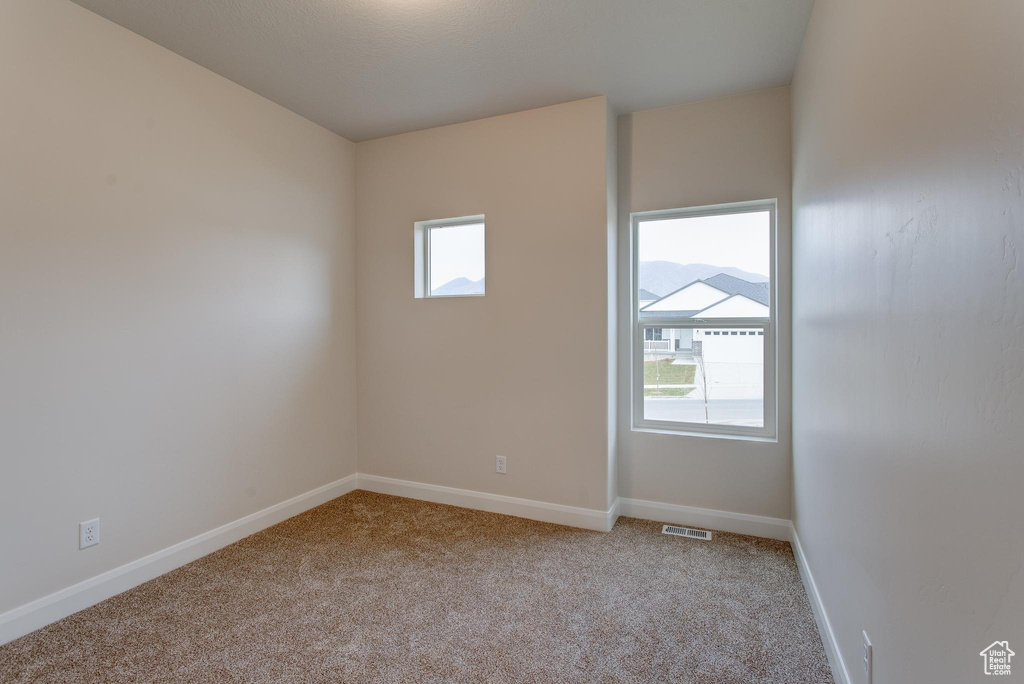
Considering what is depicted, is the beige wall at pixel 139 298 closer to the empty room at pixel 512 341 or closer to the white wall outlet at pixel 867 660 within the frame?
the empty room at pixel 512 341

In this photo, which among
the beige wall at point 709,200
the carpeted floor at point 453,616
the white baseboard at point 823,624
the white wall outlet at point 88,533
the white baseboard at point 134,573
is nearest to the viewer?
the white baseboard at point 823,624

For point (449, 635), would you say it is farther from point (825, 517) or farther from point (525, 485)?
point (825, 517)

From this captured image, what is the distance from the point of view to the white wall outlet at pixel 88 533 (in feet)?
7.32

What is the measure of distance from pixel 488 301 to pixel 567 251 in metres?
0.67

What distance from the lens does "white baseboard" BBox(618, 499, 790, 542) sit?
9.65ft

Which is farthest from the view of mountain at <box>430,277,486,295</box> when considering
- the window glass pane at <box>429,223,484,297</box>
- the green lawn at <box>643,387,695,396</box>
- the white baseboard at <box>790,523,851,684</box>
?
the white baseboard at <box>790,523,851,684</box>

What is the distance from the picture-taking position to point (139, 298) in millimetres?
2467

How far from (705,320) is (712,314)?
60 mm

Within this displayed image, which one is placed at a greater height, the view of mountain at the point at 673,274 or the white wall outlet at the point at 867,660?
the view of mountain at the point at 673,274

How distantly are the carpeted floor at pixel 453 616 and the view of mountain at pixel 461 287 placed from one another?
Answer: 5.52ft

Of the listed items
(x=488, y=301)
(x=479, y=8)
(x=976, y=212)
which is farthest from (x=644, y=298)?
(x=976, y=212)

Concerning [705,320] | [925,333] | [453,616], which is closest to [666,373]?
[705,320]

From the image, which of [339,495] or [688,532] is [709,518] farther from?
[339,495]

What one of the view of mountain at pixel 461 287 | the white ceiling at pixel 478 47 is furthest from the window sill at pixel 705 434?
the white ceiling at pixel 478 47
